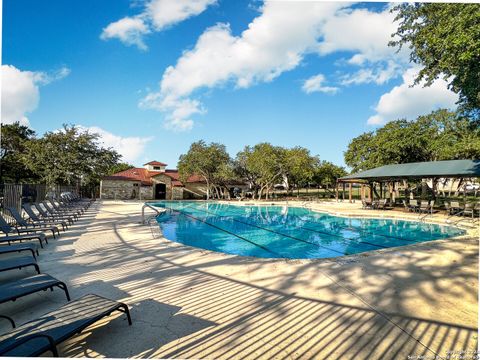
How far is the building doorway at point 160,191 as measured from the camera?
3637 centimetres

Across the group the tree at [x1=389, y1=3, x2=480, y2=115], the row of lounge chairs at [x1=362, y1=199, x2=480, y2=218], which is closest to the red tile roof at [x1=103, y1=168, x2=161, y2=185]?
the row of lounge chairs at [x1=362, y1=199, x2=480, y2=218]

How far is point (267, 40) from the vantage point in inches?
237

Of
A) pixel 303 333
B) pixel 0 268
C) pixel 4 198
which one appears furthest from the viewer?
pixel 4 198

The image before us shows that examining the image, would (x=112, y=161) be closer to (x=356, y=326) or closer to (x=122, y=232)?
(x=122, y=232)

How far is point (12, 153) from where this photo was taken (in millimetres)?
27438

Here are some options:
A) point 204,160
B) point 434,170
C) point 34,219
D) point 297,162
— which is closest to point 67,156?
point 34,219

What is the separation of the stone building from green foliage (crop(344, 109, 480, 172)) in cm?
2195

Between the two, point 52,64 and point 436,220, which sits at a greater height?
point 52,64

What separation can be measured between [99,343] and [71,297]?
1499 mm

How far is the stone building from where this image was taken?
3362 cm

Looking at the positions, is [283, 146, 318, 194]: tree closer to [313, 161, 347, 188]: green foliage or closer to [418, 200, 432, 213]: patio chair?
[313, 161, 347, 188]: green foliage

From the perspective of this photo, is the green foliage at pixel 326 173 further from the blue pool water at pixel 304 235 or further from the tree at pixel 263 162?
the blue pool water at pixel 304 235

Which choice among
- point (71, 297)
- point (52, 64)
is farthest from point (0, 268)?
point (52, 64)

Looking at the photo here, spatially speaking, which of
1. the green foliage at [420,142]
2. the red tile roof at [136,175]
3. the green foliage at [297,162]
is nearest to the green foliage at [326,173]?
the green foliage at [297,162]
